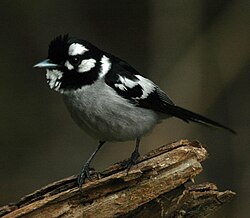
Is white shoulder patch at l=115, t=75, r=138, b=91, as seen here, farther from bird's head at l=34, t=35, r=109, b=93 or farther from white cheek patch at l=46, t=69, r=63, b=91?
white cheek patch at l=46, t=69, r=63, b=91

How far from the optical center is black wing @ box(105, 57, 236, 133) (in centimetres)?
516

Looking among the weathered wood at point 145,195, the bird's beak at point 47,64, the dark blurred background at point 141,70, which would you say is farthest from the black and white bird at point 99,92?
the dark blurred background at point 141,70

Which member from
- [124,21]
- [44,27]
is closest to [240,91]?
[124,21]

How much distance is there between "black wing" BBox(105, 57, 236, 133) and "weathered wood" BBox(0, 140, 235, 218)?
29.0 inches

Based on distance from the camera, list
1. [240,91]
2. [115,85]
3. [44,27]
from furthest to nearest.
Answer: [44,27] → [240,91] → [115,85]

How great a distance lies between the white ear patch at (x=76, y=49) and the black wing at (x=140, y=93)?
26 centimetres

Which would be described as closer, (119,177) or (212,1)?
(119,177)

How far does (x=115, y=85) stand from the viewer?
5133 mm

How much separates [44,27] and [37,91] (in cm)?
85

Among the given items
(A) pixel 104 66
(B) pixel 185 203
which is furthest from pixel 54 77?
(B) pixel 185 203

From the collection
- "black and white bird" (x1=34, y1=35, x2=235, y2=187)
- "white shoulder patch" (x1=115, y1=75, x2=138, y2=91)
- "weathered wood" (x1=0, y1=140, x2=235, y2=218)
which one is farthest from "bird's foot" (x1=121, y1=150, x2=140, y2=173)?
"white shoulder patch" (x1=115, y1=75, x2=138, y2=91)

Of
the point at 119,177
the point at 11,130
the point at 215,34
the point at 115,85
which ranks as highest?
the point at 215,34

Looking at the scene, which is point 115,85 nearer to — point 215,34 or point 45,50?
point 215,34

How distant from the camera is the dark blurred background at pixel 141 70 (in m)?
8.03
